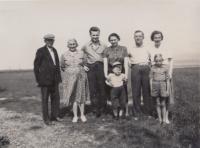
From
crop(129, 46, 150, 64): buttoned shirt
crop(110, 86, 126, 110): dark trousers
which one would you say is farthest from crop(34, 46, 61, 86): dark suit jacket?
crop(129, 46, 150, 64): buttoned shirt

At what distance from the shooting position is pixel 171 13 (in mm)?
6367

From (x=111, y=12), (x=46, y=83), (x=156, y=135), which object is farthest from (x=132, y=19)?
(x=156, y=135)

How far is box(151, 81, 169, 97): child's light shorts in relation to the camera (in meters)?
5.79

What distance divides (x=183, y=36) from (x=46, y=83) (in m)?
3.18

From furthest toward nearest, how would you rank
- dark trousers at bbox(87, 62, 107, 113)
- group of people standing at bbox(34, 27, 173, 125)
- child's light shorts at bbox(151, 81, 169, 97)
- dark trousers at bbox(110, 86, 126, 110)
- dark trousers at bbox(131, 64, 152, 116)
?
dark trousers at bbox(87, 62, 107, 113) < dark trousers at bbox(110, 86, 126, 110) < dark trousers at bbox(131, 64, 152, 116) < group of people standing at bbox(34, 27, 173, 125) < child's light shorts at bbox(151, 81, 169, 97)

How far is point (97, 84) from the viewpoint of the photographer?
Answer: 6.53 meters

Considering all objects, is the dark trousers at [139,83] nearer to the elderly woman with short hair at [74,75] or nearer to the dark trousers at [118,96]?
the dark trousers at [118,96]

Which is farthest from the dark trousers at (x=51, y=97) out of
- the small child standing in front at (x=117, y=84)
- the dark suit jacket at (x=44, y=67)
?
the small child standing in front at (x=117, y=84)

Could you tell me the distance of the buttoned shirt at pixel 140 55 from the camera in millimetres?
6055

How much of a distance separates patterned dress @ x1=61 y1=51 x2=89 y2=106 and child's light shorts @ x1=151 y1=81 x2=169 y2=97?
153cm

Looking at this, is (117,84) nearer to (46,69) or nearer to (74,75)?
(74,75)

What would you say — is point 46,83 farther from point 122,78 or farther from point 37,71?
point 122,78

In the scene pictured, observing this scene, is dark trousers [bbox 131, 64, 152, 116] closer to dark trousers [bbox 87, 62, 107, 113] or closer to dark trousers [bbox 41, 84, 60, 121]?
dark trousers [bbox 87, 62, 107, 113]

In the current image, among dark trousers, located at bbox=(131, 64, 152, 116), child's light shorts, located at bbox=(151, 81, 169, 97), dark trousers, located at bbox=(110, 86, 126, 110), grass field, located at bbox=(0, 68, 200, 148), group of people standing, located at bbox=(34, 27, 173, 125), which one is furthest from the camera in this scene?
dark trousers, located at bbox=(110, 86, 126, 110)
